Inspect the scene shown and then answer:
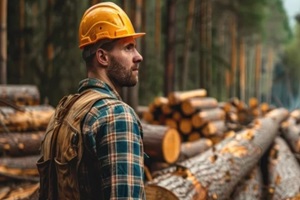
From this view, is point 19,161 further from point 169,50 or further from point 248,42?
point 248,42

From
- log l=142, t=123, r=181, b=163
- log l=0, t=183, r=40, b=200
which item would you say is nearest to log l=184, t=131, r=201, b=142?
log l=142, t=123, r=181, b=163

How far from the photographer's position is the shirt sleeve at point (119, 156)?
207 centimetres

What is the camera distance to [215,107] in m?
11.9

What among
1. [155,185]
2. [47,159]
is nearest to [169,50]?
[155,185]

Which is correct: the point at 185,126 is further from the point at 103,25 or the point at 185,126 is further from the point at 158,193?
the point at 103,25

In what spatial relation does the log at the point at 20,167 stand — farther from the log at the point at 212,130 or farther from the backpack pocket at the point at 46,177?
the log at the point at 212,130

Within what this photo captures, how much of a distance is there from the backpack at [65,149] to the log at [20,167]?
3446mm

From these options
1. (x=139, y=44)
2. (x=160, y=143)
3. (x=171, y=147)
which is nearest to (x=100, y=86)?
(x=160, y=143)

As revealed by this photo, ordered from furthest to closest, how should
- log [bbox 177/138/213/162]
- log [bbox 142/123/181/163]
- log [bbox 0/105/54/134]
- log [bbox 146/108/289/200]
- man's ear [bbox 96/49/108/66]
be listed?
1. log [bbox 177/138/213/162]
2. log [bbox 142/123/181/163]
3. log [bbox 0/105/54/134]
4. log [bbox 146/108/289/200]
5. man's ear [bbox 96/49/108/66]

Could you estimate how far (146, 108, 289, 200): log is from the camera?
4.14 metres

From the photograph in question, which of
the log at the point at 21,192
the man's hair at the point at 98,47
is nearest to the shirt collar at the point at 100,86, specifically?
the man's hair at the point at 98,47

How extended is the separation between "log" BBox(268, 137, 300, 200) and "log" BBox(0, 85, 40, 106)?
3.97m

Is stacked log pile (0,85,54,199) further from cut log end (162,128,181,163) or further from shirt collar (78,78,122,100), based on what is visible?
shirt collar (78,78,122,100)

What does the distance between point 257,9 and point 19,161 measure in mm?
26091
